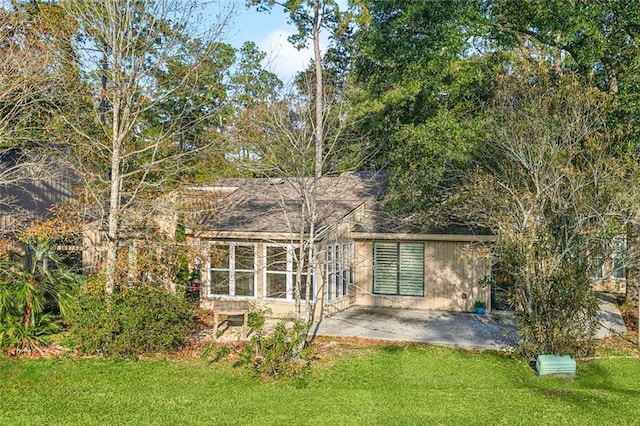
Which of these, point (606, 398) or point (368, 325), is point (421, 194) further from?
point (606, 398)

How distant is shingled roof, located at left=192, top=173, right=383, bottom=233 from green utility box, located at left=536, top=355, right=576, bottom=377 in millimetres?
6156

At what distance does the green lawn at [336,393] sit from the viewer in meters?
7.96

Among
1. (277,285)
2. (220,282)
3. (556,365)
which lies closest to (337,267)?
(277,285)

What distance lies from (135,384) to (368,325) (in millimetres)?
6422

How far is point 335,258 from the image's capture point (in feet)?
52.2

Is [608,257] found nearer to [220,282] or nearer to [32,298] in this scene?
→ [220,282]

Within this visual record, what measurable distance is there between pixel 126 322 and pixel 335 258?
6.61m

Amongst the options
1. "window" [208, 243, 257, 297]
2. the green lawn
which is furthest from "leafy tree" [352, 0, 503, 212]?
the green lawn

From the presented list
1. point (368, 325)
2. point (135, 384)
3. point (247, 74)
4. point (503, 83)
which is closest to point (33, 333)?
point (135, 384)

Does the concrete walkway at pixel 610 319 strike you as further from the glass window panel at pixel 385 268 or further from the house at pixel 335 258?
the glass window panel at pixel 385 268

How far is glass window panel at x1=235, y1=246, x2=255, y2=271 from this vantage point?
1583cm

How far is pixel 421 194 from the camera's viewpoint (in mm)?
14938

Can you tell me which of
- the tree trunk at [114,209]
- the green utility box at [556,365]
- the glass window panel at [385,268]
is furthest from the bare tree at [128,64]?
the green utility box at [556,365]

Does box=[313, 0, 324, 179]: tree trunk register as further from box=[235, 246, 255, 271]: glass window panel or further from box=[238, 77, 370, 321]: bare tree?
box=[235, 246, 255, 271]: glass window panel
